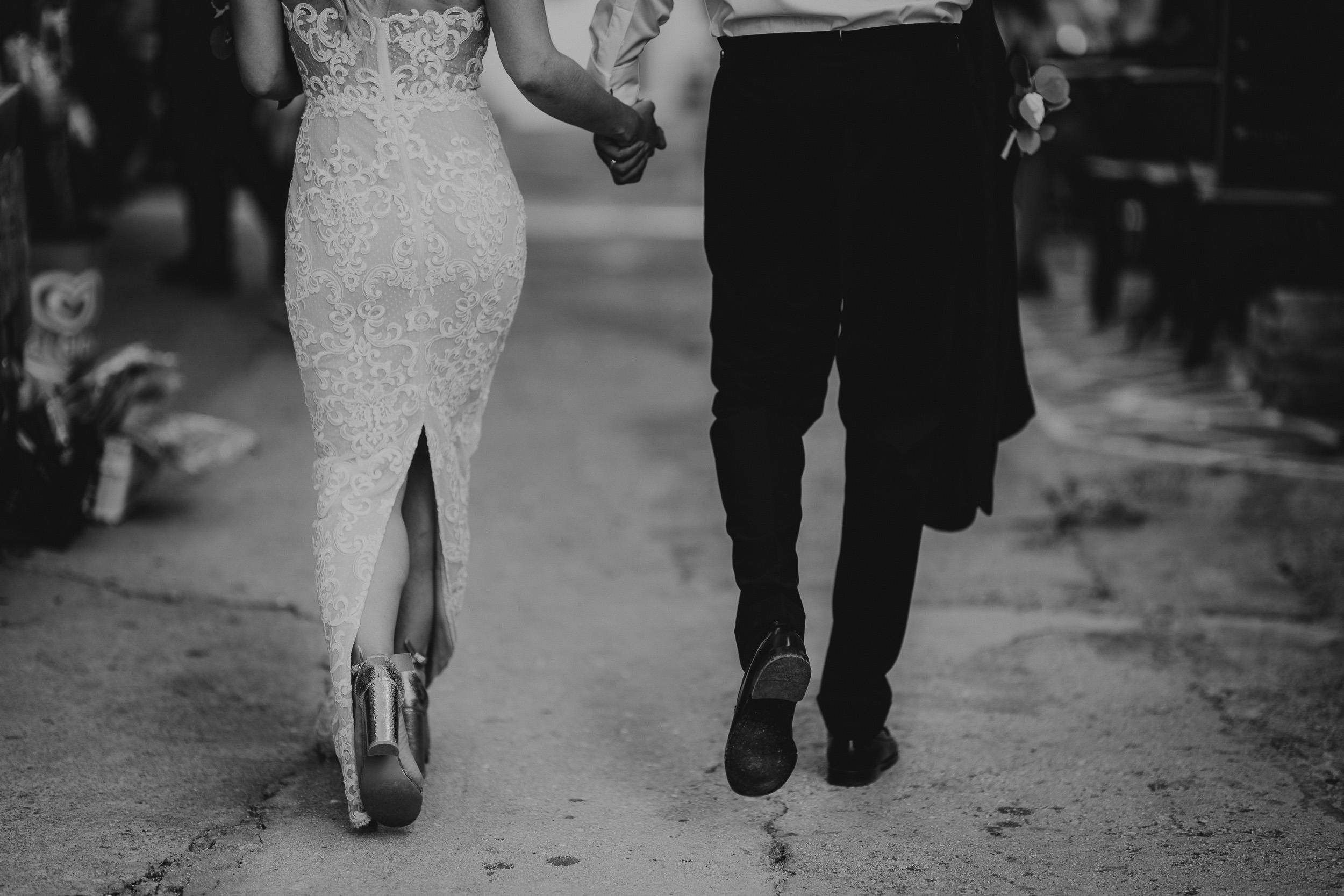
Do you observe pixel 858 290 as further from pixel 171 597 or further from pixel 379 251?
pixel 171 597

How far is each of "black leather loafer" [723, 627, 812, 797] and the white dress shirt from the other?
1.11 m

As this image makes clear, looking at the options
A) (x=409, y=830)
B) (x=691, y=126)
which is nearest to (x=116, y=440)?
(x=409, y=830)

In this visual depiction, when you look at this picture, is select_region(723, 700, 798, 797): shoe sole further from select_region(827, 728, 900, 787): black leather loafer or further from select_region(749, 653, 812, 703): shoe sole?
select_region(827, 728, 900, 787): black leather loafer

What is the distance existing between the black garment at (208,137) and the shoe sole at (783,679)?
5.48 metres

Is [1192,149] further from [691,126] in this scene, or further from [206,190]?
[691,126]

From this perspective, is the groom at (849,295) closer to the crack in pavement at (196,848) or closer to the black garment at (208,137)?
the crack in pavement at (196,848)

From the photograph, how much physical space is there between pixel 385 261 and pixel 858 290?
892 millimetres

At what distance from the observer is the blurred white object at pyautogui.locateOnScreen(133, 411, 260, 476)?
187 inches

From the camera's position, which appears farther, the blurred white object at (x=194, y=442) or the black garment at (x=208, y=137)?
the black garment at (x=208, y=137)

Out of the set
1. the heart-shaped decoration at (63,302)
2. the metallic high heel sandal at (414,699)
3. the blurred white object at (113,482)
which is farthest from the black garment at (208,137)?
the metallic high heel sandal at (414,699)

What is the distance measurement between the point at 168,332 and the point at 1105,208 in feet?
16.2

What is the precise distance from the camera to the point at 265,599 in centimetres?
414

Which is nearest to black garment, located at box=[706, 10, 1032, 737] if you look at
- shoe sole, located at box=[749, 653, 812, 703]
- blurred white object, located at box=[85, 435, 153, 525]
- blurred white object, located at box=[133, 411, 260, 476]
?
shoe sole, located at box=[749, 653, 812, 703]

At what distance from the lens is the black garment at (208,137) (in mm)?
7801
